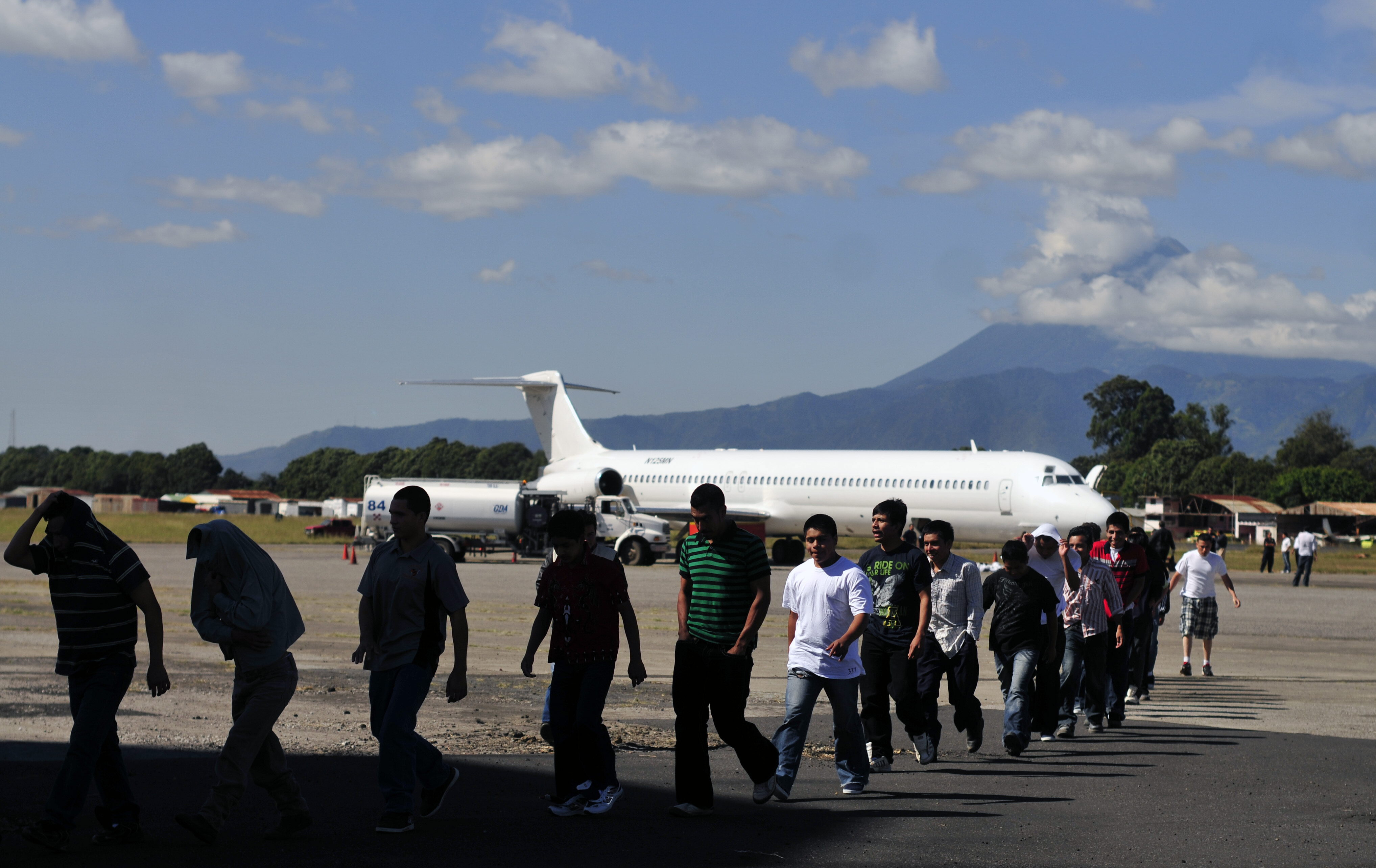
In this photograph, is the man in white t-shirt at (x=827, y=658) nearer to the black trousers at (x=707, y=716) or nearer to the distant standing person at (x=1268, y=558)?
the black trousers at (x=707, y=716)

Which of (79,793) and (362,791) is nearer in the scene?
(79,793)

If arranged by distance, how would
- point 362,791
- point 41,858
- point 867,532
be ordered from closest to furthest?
point 41,858, point 362,791, point 867,532

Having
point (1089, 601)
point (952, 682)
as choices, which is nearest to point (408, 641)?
point (952, 682)

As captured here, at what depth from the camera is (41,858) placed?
6.36 m

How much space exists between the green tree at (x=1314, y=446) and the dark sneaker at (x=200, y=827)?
15126 centimetres

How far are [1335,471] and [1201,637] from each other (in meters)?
119

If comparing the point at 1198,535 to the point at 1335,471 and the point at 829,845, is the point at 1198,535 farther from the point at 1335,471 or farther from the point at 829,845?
the point at 1335,471

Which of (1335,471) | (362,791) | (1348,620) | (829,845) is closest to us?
(829,845)

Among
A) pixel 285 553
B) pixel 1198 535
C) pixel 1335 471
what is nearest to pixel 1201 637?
pixel 1198 535

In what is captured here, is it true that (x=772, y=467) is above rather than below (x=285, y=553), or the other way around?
above

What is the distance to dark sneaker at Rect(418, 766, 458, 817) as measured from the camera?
7422mm

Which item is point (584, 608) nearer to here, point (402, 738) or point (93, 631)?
point (402, 738)

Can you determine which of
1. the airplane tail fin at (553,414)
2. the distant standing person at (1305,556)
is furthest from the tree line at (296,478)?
the distant standing person at (1305,556)

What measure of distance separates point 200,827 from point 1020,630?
6245mm
